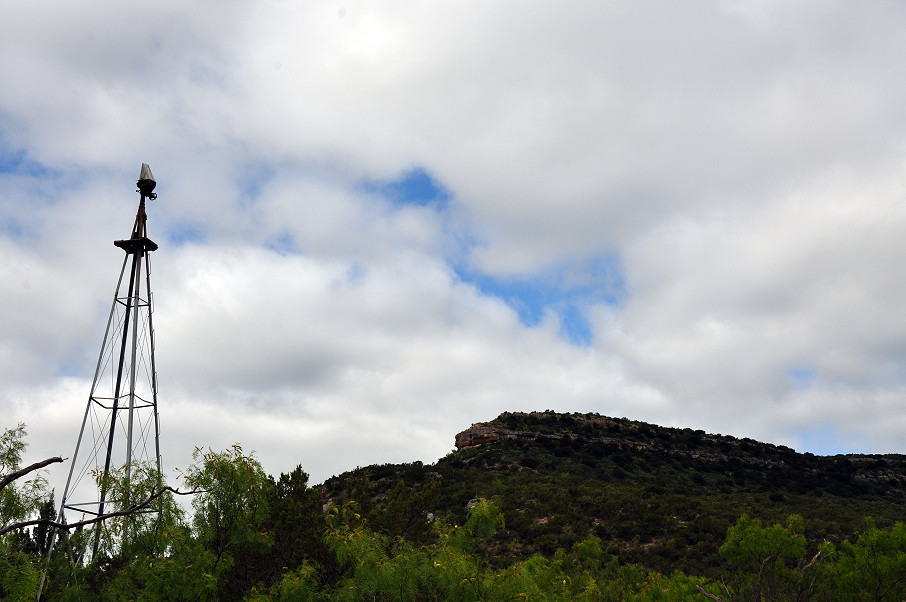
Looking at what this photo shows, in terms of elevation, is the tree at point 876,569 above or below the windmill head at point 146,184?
below

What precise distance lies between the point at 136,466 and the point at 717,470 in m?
55.8

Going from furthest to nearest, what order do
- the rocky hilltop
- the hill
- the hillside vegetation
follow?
the rocky hilltop < the hill < the hillside vegetation

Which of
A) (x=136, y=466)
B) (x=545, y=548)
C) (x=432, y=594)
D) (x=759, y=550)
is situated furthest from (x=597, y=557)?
(x=136, y=466)

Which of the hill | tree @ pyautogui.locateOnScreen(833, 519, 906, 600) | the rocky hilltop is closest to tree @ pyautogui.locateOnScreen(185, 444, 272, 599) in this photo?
the hill

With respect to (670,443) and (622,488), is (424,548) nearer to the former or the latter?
(622,488)

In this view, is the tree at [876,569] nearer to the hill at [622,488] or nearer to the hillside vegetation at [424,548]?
the hillside vegetation at [424,548]

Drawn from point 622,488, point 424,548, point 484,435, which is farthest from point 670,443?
point 424,548

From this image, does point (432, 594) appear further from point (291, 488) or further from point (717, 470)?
point (717, 470)

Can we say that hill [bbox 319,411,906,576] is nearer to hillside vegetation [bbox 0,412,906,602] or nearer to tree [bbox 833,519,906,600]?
hillside vegetation [bbox 0,412,906,602]

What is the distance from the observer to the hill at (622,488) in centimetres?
3167

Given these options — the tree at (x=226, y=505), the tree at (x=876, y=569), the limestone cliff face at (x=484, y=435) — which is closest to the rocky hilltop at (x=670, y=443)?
the limestone cliff face at (x=484, y=435)

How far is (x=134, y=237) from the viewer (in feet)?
69.3

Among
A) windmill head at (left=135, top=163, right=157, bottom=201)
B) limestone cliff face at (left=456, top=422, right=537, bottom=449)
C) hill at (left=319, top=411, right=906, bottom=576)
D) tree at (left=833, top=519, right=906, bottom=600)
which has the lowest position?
tree at (left=833, top=519, right=906, bottom=600)

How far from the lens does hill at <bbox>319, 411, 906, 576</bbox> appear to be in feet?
104
